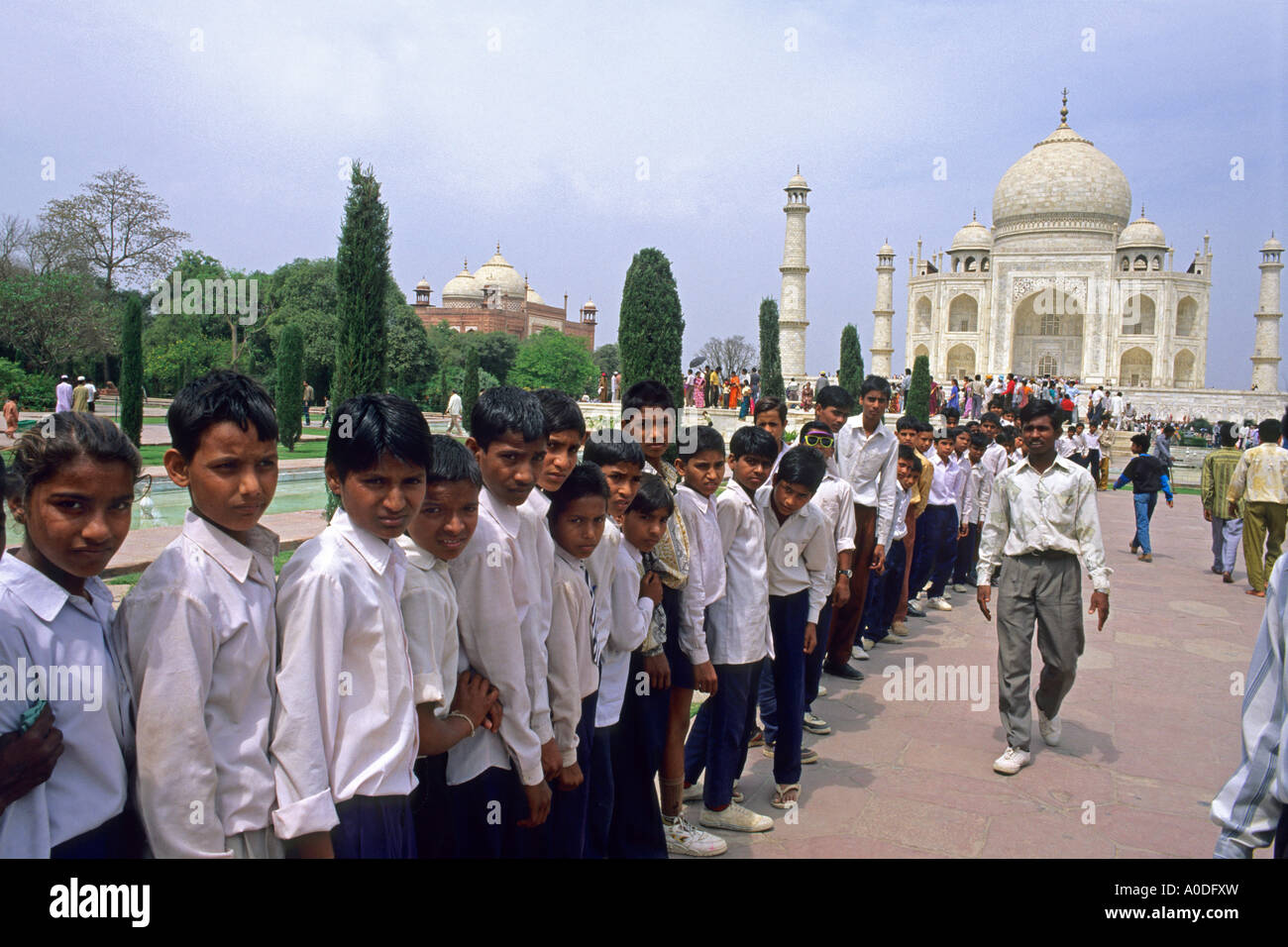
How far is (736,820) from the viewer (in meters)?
3.26

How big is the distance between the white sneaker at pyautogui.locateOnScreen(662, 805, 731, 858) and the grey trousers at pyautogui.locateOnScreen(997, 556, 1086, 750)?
173 cm

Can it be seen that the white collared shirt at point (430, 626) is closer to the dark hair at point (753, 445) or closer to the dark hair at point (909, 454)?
the dark hair at point (753, 445)

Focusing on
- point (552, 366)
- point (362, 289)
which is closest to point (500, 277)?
point (552, 366)

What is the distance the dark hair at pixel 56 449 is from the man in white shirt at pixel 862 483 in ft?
13.9

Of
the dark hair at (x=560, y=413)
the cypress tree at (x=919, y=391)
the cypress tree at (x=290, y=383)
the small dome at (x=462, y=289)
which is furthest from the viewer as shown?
the small dome at (x=462, y=289)

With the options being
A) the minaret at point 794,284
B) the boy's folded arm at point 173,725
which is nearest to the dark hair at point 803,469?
the boy's folded arm at point 173,725

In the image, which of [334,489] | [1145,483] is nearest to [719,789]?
[334,489]

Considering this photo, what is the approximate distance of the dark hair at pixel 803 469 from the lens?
3.59 meters

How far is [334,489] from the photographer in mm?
1987

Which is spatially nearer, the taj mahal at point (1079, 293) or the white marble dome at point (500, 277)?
the taj mahal at point (1079, 293)

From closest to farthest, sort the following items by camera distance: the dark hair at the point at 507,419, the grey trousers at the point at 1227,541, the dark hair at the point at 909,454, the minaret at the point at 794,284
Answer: the dark hair at the point at 507,419, the dark hair at the point at 909,454, the grey trousers at the point at 1227,541, the minaret at the point at 794,284

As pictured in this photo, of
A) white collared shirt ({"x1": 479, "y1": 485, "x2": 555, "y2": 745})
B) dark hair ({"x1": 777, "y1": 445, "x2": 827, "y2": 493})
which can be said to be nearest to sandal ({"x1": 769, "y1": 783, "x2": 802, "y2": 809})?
dark hair ({"x1": 777, "y1": 445, "x2": 827, "y2": 493})

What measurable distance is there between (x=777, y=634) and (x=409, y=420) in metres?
2.19

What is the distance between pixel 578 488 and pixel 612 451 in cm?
27
